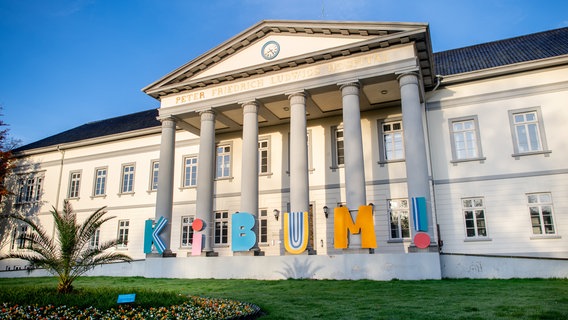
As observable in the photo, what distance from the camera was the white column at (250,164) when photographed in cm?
1810

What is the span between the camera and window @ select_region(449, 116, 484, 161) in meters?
18.8

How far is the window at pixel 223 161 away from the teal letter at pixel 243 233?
666 cm

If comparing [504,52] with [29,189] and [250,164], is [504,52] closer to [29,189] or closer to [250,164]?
[250,164]

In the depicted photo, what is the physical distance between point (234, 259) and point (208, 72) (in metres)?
9.03

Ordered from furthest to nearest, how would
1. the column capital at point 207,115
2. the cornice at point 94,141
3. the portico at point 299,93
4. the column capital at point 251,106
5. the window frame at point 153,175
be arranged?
the cornice at point 94,141
the window frame at point 153,175
the column capital at point 207,115
the column capital at point 251,106
the portico at point 299,93

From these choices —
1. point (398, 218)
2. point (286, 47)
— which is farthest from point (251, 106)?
point (398, 218)

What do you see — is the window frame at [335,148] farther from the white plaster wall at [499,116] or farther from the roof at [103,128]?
the roof at [103,128]

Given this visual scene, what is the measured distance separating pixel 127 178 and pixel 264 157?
10.2 m

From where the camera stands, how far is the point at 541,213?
1708 centimetres

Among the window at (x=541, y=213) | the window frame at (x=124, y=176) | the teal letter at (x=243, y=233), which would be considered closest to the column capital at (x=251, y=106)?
the teal letter at (x=243, y=233)

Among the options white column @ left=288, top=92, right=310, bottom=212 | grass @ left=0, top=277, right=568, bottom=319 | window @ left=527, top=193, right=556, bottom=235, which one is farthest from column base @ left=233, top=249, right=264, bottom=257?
window @ left=527, top=193, right=556, bottom=235

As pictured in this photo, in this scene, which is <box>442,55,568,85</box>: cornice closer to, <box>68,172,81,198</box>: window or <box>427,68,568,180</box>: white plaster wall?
<box>427,68,568,180</box>: white plaster wall

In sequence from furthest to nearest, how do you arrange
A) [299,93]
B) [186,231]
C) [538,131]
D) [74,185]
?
[74,185] → [186,231] → [299,93] → [538,131]

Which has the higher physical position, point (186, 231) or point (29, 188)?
point (29, 188)
